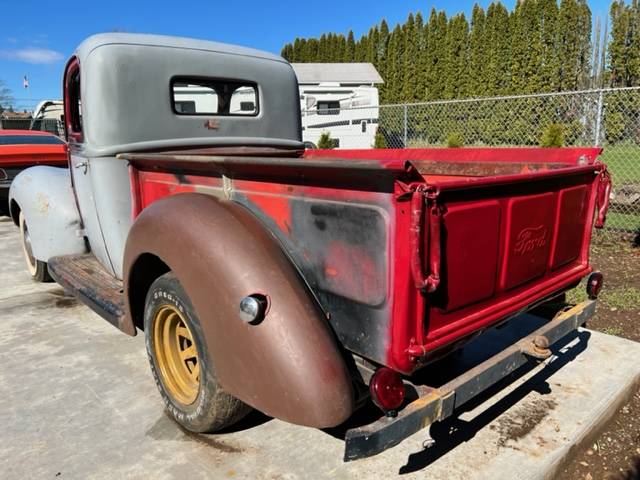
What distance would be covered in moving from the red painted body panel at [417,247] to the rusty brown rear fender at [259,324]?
108mm

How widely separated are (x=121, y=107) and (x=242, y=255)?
187 cm

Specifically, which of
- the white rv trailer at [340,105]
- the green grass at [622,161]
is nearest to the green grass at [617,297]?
the green grass at [622,161]

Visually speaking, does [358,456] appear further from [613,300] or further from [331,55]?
[331,55]

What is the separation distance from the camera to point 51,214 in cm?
425

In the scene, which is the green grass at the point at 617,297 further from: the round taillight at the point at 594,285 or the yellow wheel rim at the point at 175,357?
the yellow wheel rim at the point at 175,357

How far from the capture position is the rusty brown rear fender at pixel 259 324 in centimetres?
187

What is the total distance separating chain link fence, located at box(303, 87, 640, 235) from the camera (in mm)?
9542

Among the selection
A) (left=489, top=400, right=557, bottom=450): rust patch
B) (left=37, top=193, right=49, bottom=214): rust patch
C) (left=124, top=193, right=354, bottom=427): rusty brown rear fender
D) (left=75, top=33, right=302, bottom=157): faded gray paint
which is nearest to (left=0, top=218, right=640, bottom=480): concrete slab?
(left=489, top=400, right=557, bottom=450): rust patch

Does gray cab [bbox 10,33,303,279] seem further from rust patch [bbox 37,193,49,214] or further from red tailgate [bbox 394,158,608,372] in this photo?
red tailgate [bbox 394,158,608,372]

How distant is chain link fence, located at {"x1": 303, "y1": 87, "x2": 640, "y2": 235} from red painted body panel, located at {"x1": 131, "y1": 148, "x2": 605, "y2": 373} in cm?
620

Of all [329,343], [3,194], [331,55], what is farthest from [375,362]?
[331,55]

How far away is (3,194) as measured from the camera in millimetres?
8273

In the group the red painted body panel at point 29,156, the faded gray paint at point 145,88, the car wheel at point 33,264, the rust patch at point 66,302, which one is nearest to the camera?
the faded gray paint at point 145,88

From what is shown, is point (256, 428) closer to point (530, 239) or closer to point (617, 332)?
point (530, 239)
